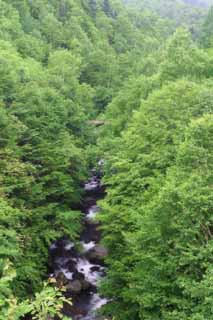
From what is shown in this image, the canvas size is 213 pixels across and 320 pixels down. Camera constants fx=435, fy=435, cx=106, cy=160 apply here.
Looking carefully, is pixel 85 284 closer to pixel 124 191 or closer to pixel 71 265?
pixel 71 265

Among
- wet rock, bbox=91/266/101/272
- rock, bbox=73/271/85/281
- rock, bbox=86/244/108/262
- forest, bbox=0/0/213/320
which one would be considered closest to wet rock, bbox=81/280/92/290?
rock, bbox=73/271/85/281

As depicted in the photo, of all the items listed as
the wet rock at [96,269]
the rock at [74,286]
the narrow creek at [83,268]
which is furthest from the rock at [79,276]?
the wet rock at [96,269]

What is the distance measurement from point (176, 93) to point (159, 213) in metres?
14.1

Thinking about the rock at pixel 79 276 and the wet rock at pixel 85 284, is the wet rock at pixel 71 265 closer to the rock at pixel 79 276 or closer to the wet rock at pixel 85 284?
the rock at pixel 79 276

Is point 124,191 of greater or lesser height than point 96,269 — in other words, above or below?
above

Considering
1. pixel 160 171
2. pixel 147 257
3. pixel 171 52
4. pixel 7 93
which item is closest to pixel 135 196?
pixel 160 171

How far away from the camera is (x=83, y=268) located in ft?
114

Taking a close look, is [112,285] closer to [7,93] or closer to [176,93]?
[176,93]

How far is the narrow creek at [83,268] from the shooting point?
29964 mm

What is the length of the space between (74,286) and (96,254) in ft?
15.7

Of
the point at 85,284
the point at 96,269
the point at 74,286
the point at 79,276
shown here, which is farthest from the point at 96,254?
the point at 74,286

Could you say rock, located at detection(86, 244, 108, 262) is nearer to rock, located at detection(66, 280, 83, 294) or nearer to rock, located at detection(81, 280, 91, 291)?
rock, located at detection(81, 280, 91, 291)

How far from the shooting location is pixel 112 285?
24.7 meters

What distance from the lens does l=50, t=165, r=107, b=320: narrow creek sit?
30.0 metres
